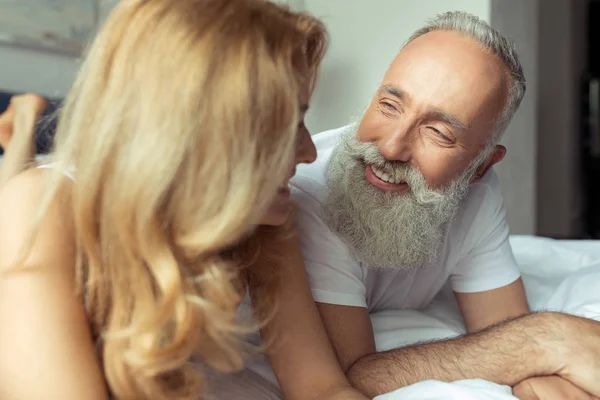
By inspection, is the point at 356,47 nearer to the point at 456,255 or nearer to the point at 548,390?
the point at 456,255

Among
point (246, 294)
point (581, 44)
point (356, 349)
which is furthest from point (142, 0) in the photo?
point (581, 44)

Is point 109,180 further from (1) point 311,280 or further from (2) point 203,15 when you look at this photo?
(1) point 311,280

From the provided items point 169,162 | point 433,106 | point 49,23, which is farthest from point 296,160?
point 49,23

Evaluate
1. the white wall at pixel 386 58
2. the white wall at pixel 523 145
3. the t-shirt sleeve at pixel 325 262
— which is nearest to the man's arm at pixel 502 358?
the t-shirt sleeve at pixel 325 262

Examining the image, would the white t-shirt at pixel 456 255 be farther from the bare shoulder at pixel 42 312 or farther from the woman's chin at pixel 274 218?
the bare shoulder at pixel 42 312

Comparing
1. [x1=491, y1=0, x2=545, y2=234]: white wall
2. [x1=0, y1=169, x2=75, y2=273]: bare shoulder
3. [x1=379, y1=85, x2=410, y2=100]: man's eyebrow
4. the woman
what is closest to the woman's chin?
[x1=0, y1=169, x2=75, y2=273]: bare shoulder

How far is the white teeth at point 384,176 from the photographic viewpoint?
137 centimetres

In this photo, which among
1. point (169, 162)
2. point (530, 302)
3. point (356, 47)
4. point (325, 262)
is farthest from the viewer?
point (356, 47)

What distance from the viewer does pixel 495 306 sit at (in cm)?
157

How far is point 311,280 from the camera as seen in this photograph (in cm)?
131

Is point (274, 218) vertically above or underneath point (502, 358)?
above

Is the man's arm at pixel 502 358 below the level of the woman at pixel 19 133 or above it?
below

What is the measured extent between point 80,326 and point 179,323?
137mm

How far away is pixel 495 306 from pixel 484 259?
117 mm
